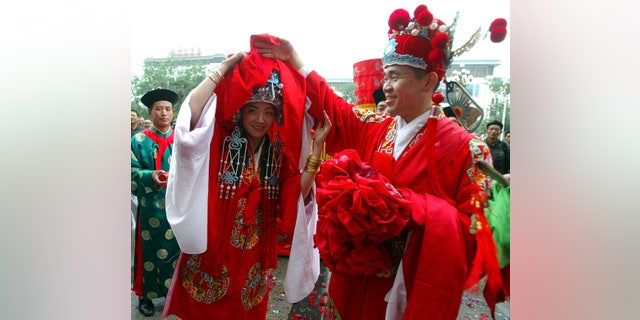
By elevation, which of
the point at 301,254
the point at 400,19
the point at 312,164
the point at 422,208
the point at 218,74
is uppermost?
the point at 400,19

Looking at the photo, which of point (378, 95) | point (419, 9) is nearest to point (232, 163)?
point (378, 95)

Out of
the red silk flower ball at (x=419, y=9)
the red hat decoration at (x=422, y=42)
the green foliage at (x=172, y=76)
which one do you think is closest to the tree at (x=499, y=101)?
the red hat decoration at (x=422, y=42)

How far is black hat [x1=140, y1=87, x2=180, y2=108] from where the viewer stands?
132cm

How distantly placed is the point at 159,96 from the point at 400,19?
98 centimetres

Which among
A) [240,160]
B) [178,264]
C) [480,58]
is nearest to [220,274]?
[178,264]

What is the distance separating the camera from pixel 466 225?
3.07 feet

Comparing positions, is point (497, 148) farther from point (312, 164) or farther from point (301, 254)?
point (301, 254)

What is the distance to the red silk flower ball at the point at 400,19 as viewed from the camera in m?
1.04

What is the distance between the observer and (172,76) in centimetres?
131

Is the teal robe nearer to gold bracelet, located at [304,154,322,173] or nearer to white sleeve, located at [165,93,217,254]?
white sleeve, located at [165,93,217,254]

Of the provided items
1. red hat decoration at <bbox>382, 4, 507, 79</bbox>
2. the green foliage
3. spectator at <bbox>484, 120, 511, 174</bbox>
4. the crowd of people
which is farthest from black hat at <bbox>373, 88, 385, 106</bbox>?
the green foliage
